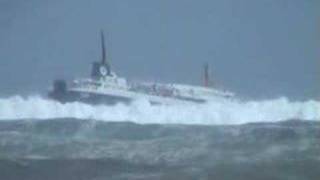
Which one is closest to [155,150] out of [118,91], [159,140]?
[159,140]

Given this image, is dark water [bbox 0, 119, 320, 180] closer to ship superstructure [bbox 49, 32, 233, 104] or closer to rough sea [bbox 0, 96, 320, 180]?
rough sea [bbox 0, 96, 320, 180]

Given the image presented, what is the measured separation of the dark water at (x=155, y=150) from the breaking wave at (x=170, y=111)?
0.10 ft

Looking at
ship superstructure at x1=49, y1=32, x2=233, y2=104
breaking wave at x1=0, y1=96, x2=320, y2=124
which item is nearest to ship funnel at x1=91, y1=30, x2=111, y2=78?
ship superstructure at x1=49, y1=32, x2=233, y2=104

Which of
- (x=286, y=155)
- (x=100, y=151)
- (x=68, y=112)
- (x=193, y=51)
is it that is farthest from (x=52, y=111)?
(x=286, y=155)

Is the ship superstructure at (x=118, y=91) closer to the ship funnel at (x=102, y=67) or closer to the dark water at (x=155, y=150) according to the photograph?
the ship funnel at (x=102, y=67)

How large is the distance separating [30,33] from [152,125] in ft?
2.34

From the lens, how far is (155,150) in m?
2.92

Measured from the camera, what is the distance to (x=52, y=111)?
2.92 m

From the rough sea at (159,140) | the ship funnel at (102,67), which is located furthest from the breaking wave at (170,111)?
the ship funnel at (102,67)

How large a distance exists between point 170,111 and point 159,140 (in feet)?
0.47

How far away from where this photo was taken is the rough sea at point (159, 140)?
287 cm

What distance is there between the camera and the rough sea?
9.40 ft

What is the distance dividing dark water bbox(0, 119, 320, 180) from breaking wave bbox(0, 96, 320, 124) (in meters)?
0.03

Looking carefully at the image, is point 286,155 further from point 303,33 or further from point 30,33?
point 30,33
